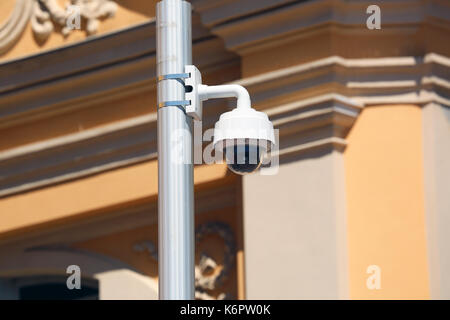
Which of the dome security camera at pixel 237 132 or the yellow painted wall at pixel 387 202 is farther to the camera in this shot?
the yellow painted wall at pixel 387 202

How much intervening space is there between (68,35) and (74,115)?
69 centimetres

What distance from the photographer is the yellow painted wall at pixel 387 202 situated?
1130 centimetres

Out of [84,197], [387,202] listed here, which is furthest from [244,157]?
[84,197]

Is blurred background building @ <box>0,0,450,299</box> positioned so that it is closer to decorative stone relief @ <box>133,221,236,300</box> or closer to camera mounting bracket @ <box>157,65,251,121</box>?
decorative stone relief @ <box>133,221,236,300</box>

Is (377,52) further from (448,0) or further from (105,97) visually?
(105,97)

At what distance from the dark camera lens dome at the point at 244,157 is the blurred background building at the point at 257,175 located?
3.36 m

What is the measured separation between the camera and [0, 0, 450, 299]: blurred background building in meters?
11.4

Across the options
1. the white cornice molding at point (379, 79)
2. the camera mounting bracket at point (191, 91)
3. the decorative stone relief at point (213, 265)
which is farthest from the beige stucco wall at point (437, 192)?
the camera mounting bracket at point (191, 91)

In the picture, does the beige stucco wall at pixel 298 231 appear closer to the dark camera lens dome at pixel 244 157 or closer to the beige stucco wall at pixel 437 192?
the beige stucco wall at pixel 437 192

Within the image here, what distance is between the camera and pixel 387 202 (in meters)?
11.4

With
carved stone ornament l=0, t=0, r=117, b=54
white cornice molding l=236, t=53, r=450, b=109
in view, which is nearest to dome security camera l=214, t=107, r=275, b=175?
white cornice molding l=236, t=53, r=450, b=109

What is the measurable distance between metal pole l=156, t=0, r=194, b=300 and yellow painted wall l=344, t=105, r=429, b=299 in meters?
3.60

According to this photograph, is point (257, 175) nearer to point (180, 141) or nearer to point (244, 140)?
point (244, 140)
